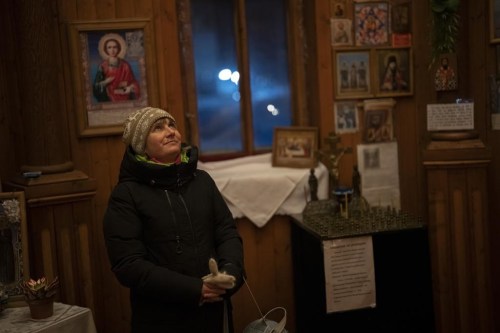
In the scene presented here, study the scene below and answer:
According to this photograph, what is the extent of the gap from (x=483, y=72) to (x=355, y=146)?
2.65 feet

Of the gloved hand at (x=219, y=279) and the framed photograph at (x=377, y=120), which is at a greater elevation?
the framed photograph at (x=377, y=120)

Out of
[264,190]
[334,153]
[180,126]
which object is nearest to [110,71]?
[180,126]

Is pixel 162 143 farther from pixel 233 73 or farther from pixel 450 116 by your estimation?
pixel 450 116

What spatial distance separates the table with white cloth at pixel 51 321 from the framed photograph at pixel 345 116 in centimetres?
178

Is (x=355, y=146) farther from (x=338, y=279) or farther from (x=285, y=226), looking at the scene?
(x=338, y=279)

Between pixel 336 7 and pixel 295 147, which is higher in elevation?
pixel 336 7

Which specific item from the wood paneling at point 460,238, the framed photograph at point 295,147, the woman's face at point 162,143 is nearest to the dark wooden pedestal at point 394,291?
the wood paneling at point 460,238

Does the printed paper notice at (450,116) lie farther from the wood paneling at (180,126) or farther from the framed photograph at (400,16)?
the framed photograph at (400,16)

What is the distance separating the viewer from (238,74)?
11.2ft

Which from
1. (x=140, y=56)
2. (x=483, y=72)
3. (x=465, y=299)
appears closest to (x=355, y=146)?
(x=483, y=72)

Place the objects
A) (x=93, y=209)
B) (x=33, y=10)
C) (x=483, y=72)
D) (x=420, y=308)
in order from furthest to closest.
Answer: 1. (x=483, y=72)
2. (x=93, y=209)
3. (x=420, y=308)
4. (x=33, y=10)

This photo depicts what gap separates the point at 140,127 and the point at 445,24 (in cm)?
186

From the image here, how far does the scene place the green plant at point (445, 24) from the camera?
10.1ft

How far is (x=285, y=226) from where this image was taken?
3.27 m
